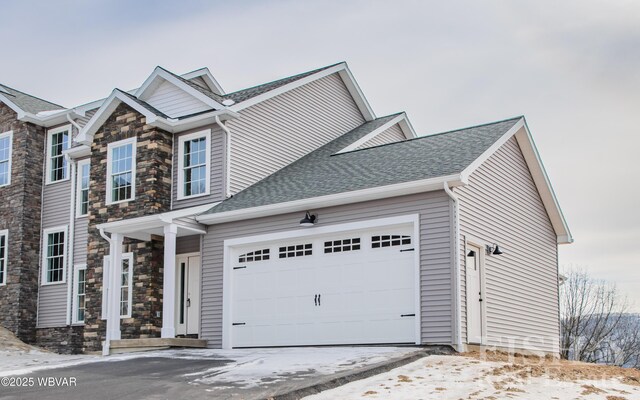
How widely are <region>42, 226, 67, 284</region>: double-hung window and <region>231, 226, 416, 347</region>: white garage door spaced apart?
855 centimetres

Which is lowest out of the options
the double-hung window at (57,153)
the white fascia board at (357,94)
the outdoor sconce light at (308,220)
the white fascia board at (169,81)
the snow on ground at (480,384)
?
the snow on ground at (480,384)

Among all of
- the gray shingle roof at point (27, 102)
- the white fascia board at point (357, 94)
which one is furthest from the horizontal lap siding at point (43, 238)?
the white fascia board at point (357, 94)

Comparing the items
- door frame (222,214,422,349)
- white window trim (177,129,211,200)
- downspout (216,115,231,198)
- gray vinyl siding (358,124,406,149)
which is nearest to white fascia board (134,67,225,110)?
downspout (216,115,231,198)

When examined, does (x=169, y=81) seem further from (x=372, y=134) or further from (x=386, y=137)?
(x=386, y=137)

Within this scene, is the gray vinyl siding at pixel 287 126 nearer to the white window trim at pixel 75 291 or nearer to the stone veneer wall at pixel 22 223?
the white window trim at pixel 75 291

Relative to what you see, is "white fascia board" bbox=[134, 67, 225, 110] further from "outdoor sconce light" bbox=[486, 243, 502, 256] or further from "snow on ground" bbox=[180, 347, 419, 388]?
"outdoor sconce light" bbox=[486, 243, 502, 256]

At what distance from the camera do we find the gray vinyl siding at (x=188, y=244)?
1841 centimetres

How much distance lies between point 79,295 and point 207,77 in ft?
24.2

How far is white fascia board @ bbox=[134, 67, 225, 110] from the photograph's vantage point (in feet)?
62.3

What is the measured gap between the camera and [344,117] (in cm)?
2397

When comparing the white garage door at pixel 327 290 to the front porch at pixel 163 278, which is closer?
the white garage door at pixel 327 290

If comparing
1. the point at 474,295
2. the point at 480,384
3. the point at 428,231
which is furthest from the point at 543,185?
the point at 480,384

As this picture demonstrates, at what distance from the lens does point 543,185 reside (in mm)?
19125

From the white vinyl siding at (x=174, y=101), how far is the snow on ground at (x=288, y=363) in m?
6.80
